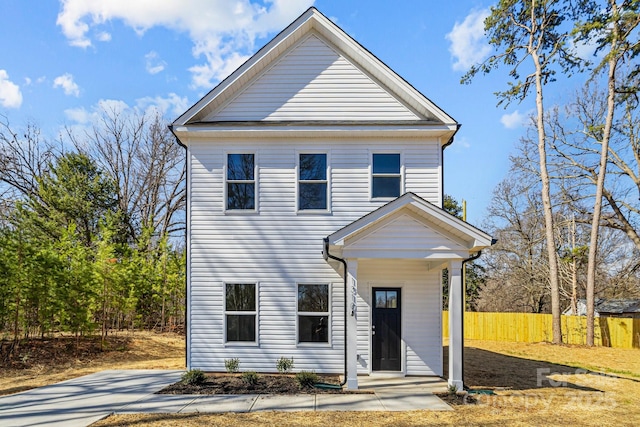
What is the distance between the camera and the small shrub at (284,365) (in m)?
9.20

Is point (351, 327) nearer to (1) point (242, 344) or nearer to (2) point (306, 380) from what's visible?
(2) point (306, 380)

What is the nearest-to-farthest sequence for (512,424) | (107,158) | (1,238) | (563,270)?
(512,424) < (1,238) < (563,270) < (107,158)

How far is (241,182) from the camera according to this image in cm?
990

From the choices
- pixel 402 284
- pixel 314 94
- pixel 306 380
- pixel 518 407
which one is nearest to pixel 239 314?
pixel 306 380

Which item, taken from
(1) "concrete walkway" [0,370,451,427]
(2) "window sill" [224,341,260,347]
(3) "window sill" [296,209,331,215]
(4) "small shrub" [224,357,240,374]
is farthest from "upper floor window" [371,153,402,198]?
(4) "small shrub" [224,357,240,374]

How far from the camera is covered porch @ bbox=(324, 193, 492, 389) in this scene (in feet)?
26.2

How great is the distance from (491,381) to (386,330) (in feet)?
9.33

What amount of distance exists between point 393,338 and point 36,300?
10.4 meters

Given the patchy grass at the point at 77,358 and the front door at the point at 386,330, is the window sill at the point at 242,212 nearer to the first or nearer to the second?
the front door at the point at 386,330

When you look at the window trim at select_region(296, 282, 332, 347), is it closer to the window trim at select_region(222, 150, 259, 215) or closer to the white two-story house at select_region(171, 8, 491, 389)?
the white two-story house at select_region(171, 8, 491, 389)

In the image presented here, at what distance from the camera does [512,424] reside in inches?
243

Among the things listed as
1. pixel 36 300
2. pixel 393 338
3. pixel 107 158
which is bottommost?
pixel 393 338

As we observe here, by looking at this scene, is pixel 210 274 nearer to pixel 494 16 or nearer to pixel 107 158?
pixel 494 16

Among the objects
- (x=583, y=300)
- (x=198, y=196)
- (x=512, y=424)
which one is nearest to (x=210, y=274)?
(x=198, y=196)
